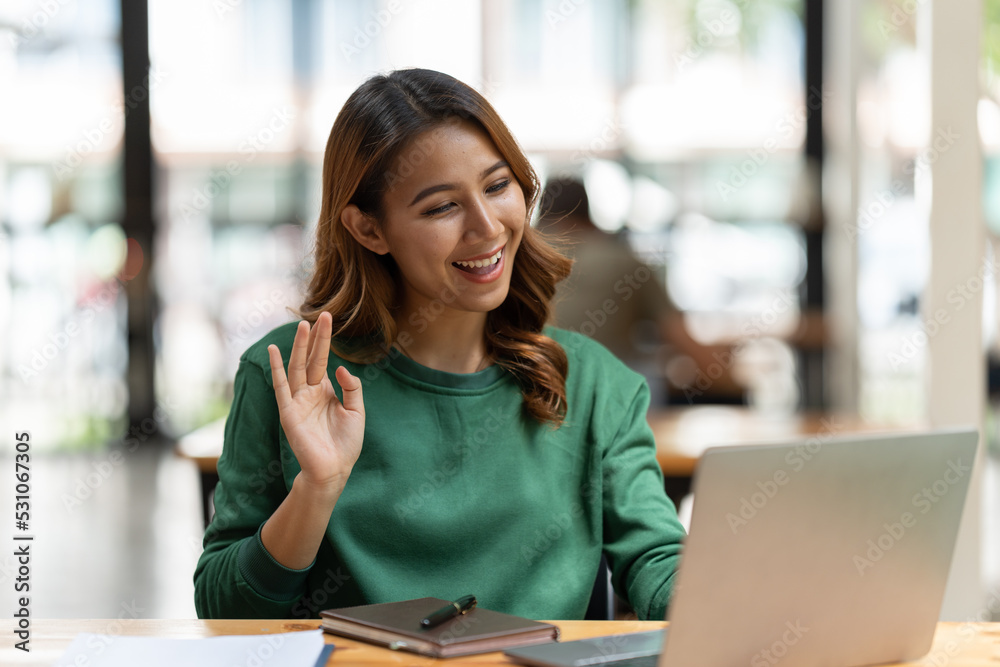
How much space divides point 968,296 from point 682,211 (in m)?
4.15

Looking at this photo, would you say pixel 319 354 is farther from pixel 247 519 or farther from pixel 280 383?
pixel 247 519

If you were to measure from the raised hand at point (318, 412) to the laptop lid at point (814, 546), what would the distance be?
1.77ft

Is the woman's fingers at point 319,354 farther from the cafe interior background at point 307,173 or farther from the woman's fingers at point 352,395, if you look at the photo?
the cafe interior background at point 307,173

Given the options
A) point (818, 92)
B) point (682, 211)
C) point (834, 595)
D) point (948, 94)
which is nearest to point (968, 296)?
point (948, 94)

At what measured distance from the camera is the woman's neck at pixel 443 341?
5.02 feet

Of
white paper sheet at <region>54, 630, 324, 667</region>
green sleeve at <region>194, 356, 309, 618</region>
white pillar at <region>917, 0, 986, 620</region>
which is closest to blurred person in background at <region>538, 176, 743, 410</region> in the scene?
white pillar at <region>917, 0, 986, 620</region>

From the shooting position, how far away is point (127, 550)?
13.6 feet

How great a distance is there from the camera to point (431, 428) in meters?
1.46

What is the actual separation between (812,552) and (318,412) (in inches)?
25.1

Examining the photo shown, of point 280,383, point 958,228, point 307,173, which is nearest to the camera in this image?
point 280,383

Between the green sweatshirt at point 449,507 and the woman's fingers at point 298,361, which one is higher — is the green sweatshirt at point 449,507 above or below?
below

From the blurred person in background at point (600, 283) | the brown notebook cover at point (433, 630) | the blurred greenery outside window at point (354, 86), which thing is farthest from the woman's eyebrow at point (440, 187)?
the blurred greenery outside window at point (354, 86)

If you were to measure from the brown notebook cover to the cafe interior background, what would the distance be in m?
4.94

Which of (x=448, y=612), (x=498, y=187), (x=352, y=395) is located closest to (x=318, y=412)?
(x=352, y=395)
